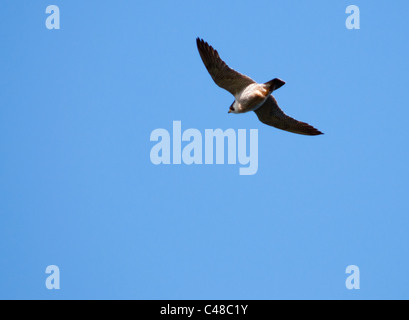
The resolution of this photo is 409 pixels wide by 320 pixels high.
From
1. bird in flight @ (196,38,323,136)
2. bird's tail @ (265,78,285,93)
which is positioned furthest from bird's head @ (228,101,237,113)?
bird's tail @ (265,78,285,93)

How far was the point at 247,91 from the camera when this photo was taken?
1385cm

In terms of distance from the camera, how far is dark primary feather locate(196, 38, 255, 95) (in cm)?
1352

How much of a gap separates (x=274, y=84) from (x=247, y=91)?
0.64 metres

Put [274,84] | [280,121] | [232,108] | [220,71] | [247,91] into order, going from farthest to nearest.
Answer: [280,121], [232,108], [247,91], [220,71], [274,84]


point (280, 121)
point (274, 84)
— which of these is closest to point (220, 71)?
point (274, 84)

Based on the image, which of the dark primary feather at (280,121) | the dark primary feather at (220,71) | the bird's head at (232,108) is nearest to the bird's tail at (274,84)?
the dark primary feather at (220,71)

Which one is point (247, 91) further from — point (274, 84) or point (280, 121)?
point (280, 121)

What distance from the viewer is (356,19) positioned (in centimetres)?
1645

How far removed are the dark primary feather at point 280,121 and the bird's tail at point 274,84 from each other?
894mm

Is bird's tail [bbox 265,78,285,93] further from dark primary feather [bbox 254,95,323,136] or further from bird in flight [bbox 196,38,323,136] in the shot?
dark primary feather [bbox 254,95,323,136]
